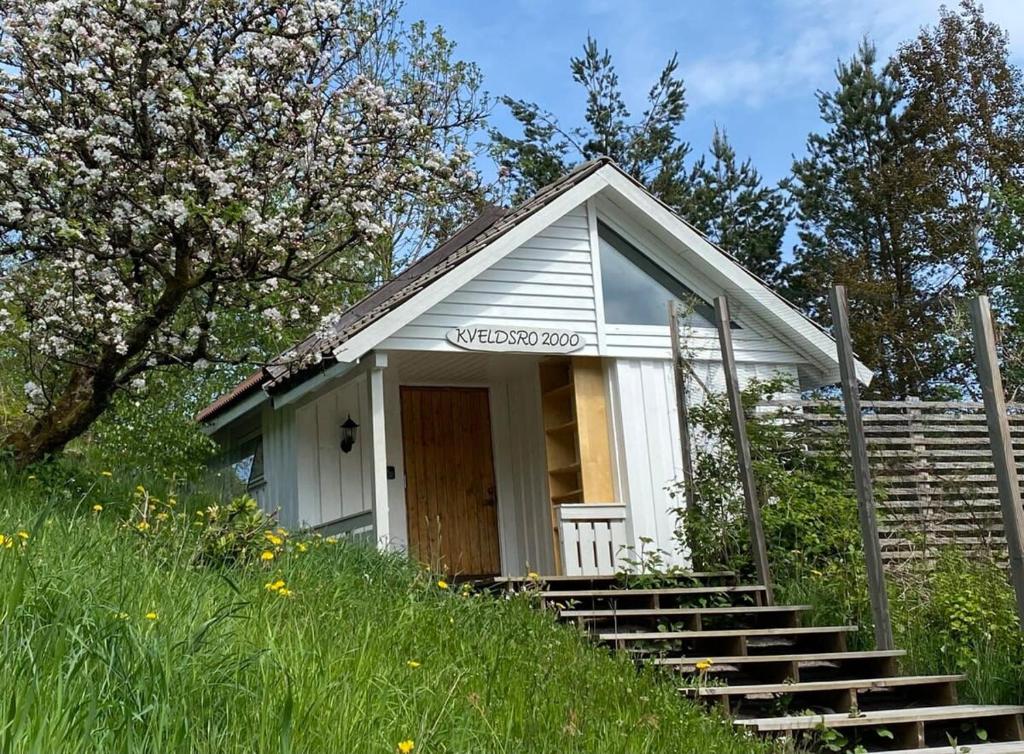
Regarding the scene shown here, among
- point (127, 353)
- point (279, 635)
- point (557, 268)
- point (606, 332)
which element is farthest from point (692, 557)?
point (279, 635)

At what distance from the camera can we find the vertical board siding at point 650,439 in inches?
385

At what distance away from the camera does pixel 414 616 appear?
5.25 metres

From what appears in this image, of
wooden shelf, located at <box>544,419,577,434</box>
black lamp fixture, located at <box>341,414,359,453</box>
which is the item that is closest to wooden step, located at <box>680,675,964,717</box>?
wooden shelf, located at <box>544,419,577,434</box>

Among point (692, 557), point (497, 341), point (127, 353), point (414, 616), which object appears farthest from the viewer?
point (497, 341)

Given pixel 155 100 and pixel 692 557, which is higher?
pixel 155 100

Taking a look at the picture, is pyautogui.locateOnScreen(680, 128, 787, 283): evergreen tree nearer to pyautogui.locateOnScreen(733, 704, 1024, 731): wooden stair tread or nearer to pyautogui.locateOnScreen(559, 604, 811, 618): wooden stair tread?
pyautogui.locateOnScreen(559, 604, 811, 618): wooden stair tread

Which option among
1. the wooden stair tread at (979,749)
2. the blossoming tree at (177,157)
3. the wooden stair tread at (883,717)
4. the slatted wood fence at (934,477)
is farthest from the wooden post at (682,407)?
the wooden stair tread at (979,749)

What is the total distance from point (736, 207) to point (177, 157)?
19072mm

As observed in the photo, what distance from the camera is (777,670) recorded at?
22.6ft

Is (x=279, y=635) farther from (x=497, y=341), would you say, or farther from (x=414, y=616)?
(x=497, y=341)

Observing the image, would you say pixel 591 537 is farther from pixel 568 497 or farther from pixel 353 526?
pixel 353 526

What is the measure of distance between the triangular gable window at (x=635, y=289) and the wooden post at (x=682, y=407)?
0.50m

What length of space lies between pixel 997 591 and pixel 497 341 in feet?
15.1

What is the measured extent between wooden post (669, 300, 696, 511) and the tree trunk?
4.85m
